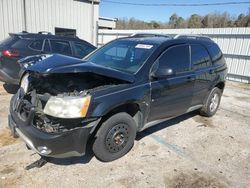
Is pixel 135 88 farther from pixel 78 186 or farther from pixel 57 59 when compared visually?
pixel 78 186

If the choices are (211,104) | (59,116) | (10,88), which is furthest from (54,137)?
(10,88)

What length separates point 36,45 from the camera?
6.62m

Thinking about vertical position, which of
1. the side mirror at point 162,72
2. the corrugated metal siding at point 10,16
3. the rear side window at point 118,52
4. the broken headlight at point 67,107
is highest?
the corrugated metal siding at point 10,16

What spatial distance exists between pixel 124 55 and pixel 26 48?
360 centimetres

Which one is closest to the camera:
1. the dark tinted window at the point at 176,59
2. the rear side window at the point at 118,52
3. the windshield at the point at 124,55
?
the windshield at the point at 124,55

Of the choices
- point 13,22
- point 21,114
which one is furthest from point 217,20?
point 21,114

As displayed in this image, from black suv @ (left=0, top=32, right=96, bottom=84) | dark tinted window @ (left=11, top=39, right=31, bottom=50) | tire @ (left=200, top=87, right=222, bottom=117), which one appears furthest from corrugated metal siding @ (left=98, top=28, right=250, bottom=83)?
dark tinted window @ (left=11, top=39, right=31, bottom=50)

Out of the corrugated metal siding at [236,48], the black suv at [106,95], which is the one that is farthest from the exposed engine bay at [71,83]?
the corrugated metal siding at [236,48]

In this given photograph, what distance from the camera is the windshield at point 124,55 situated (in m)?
3.75

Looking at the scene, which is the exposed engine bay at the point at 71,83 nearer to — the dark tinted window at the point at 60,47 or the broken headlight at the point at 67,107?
the broken headlight at the point at 67,107

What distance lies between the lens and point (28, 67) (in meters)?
3.22

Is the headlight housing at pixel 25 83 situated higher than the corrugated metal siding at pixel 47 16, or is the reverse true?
Result: the corrugated metal siding at pixel 47 16

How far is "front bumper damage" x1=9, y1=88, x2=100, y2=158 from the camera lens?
9.12 ft

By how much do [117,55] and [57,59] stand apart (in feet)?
4.14
